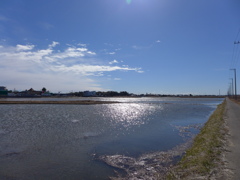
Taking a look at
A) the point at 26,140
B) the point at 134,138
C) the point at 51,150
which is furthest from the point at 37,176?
the point at 134,138

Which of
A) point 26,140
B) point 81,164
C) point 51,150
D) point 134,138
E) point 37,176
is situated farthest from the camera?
point 134,138

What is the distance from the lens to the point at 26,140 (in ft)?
57.3

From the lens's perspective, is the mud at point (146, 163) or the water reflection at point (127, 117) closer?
the mud at point (146, 163)

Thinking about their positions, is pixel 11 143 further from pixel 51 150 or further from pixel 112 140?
pixel 112 140

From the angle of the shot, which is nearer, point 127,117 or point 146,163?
point 146,163

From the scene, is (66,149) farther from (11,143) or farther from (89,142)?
(11,143)

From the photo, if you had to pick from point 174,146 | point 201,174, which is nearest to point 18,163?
point 201,174

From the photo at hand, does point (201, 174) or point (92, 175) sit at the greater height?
point (201, 174)

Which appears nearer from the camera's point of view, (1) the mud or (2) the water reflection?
(1) the mud

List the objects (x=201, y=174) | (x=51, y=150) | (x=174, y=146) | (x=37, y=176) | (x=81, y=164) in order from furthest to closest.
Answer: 1. (x=174, y=146)
2. (x=51, y=150)
3. (x=81, y=164)
4. (x=37, y=176)
5. (x=201, y=174)

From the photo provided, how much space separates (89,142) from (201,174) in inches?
428

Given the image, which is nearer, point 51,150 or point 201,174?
point 201,174

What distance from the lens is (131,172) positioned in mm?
10383

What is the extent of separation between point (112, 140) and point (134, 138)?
240 cm
